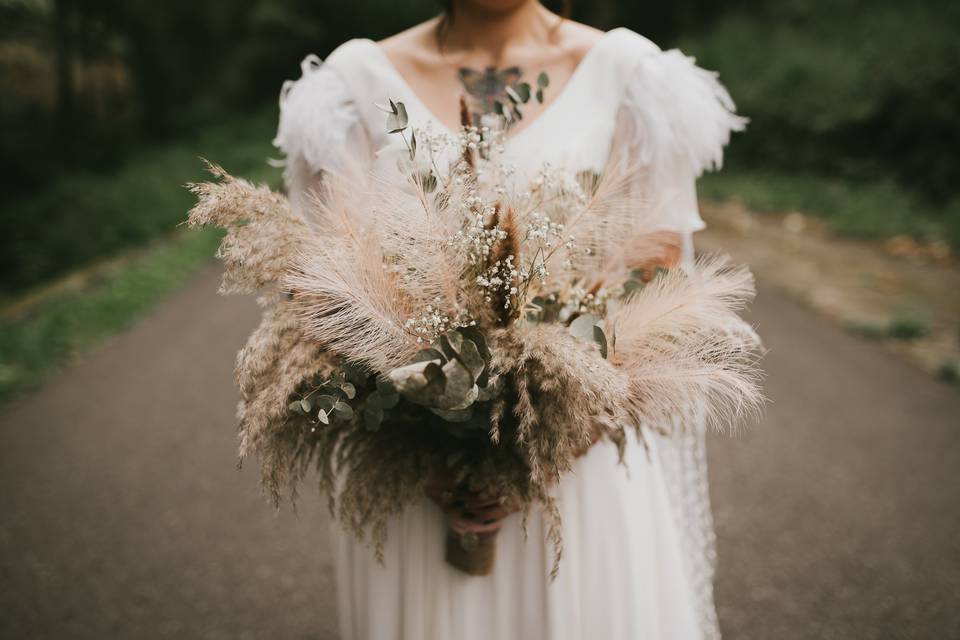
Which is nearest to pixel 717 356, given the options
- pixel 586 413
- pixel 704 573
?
pixel 586 413

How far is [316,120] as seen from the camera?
1645mm

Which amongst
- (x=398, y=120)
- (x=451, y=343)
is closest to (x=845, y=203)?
(x=398, y=120)

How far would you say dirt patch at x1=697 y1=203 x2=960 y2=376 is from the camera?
185 inches

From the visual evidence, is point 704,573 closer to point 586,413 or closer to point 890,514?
point 586,413

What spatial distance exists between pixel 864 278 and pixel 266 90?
1748 centimetres

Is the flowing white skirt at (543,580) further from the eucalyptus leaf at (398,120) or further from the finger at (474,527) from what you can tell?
the eucalyptus leaf at (398,120)

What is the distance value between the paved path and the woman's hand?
Answer: 173cm

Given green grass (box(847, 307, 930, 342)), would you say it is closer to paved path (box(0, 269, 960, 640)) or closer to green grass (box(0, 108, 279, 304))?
paved path (box(0, 269, 960, 640))

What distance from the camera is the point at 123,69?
1566cm

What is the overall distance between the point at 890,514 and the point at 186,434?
3743 mm

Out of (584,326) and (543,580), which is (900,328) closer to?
(543,580)

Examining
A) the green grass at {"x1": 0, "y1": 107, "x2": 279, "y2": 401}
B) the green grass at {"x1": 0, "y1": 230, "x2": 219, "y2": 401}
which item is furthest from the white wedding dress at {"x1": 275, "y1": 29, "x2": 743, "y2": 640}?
the green grass at {"x1": 0, "y1": 230, "x2": 219, "y2": 401}

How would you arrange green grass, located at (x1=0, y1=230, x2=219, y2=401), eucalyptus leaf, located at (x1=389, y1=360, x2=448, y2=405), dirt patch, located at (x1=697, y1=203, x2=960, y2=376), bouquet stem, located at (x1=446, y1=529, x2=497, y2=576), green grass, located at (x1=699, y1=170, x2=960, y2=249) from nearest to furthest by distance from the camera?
eucalyptus leaf, located at (x1=389, y1=360, x2=448, y2=405)
bouquet stem, located at (x1=446, y1=529, x2=497, y2=576)
dirt patch, located at (x1=697, y1=203, x2=960, y2=376)
green grass, located at (x1=0, y1=230, x2=219, y2=401)
green grass, located at (x1=699, y1=170, x2=960, y2=249)

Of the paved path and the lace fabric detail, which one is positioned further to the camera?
the paved path
